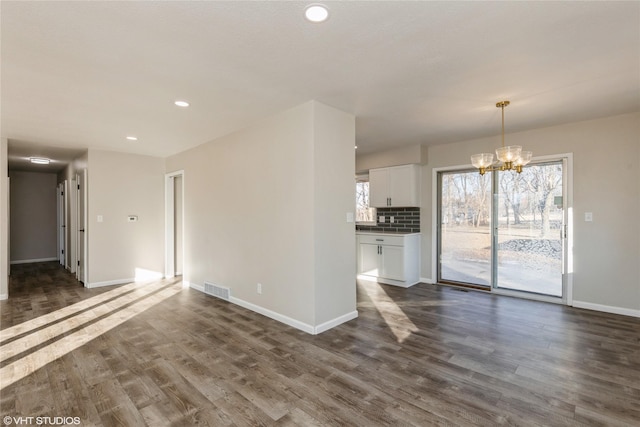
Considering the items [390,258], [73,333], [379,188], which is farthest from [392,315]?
[73,333]

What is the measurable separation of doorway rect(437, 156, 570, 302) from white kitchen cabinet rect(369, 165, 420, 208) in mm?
461

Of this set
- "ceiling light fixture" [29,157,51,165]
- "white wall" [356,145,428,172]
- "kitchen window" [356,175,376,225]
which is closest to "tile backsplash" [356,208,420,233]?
"kitchen window" [356,175,376,225]

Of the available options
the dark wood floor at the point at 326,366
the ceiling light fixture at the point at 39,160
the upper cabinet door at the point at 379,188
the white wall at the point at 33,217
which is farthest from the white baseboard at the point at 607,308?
the white wall at the point at 33,217

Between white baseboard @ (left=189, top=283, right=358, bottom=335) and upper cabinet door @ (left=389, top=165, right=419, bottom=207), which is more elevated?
upper cabinet door @ (left=389, top=165, right=419, bottom=207)

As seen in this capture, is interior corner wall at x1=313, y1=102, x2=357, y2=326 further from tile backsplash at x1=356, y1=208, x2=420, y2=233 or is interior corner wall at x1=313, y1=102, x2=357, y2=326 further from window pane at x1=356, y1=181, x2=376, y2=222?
window pane at x1=356, y1=181, x2=376, y2=222

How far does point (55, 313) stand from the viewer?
401cm

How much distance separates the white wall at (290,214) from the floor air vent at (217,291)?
11cm

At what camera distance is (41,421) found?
76.2 inches

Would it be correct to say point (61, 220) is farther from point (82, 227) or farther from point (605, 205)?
point (605, 205)

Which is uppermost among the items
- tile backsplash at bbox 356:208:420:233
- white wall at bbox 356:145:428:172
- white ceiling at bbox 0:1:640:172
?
white ceiling at bbox 0:1:640:172

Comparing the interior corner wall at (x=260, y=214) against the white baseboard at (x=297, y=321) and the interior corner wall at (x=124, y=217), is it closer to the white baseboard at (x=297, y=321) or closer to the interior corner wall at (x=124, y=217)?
the white baseboard at (x=297, y=321)

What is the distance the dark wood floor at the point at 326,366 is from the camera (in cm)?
203

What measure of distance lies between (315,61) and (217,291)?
3603mm

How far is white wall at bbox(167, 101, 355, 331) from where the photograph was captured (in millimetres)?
3334
